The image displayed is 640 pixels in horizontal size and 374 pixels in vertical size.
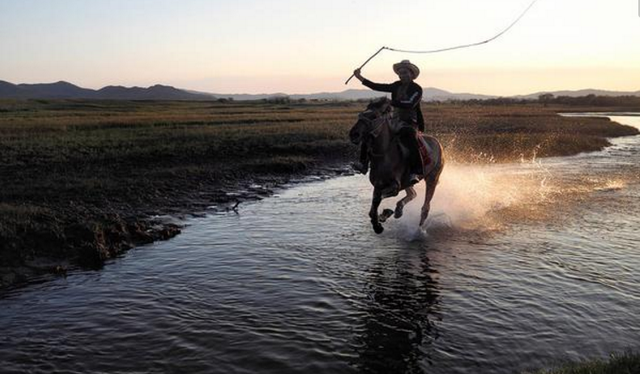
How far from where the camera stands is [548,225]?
52.7 ft

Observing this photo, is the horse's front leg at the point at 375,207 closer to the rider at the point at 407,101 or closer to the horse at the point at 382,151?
the horse at the point at 382,151

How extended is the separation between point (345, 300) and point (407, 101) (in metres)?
5.75

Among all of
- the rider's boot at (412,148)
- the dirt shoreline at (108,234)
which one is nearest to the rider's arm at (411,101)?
the rider's boot at (412,148)

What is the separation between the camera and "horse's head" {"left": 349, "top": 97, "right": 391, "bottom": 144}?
11070 mm

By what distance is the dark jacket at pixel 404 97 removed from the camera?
13.4 meters

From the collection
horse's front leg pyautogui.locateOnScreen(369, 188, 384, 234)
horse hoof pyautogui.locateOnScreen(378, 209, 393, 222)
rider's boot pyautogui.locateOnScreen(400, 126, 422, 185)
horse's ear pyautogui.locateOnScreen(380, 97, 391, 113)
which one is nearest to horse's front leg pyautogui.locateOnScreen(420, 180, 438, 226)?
rider's boot pyautogui.locateOnScreen(400, 126, 422, 185)

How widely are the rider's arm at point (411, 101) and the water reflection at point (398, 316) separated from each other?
12.2ft

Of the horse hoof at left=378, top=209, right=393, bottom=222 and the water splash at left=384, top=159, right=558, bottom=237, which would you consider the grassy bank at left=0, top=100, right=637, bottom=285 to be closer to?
the horse hoof at left=378, top=209, right=393, bottom=222

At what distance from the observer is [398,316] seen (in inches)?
362

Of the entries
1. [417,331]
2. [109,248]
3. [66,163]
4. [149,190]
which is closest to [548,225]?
[417,331]

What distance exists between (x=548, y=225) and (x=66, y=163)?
20764 mm

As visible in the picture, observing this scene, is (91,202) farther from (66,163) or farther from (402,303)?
(402,303)

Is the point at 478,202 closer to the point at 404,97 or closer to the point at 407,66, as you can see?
the point at 404,97

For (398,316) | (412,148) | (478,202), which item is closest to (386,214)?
(412,148)
